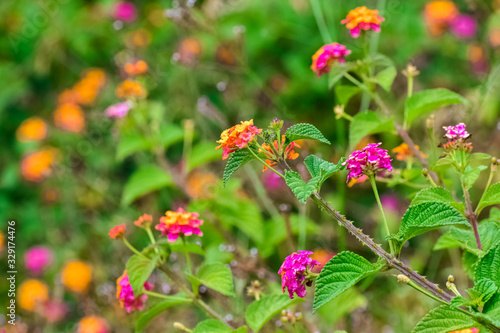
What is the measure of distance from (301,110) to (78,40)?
1349mm

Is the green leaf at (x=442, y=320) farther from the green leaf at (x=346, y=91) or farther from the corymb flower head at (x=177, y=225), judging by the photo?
the green leaf at (x=346, y=91)

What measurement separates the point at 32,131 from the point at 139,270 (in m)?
2.19

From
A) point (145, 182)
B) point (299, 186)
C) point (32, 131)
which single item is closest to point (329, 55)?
point (299, 186)

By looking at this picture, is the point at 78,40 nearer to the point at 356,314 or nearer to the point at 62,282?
the point at 62,282

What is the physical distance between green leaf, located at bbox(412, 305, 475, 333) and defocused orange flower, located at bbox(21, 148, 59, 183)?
2255 mm

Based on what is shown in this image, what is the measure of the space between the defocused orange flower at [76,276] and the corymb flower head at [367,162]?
182 centimetres

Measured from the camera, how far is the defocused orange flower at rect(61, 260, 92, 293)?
2383 millimetres

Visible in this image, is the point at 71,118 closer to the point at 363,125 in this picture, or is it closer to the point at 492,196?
the point at 363,125

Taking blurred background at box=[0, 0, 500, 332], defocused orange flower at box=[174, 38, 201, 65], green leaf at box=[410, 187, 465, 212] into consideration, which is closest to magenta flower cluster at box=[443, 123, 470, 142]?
green leaf at box=[410, 187, 465, 212]

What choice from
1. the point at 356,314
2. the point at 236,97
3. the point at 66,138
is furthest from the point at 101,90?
the point at 356,314

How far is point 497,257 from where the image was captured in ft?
2.67

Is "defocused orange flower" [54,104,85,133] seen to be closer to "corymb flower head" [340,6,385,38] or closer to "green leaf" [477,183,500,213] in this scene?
"corymb flower head" [340,6,385,38]

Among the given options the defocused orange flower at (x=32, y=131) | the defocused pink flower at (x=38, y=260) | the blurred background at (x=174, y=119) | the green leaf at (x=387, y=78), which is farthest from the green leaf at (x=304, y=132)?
the defocused orange flower at (x=32, y=131)

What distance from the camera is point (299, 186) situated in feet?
2.62
